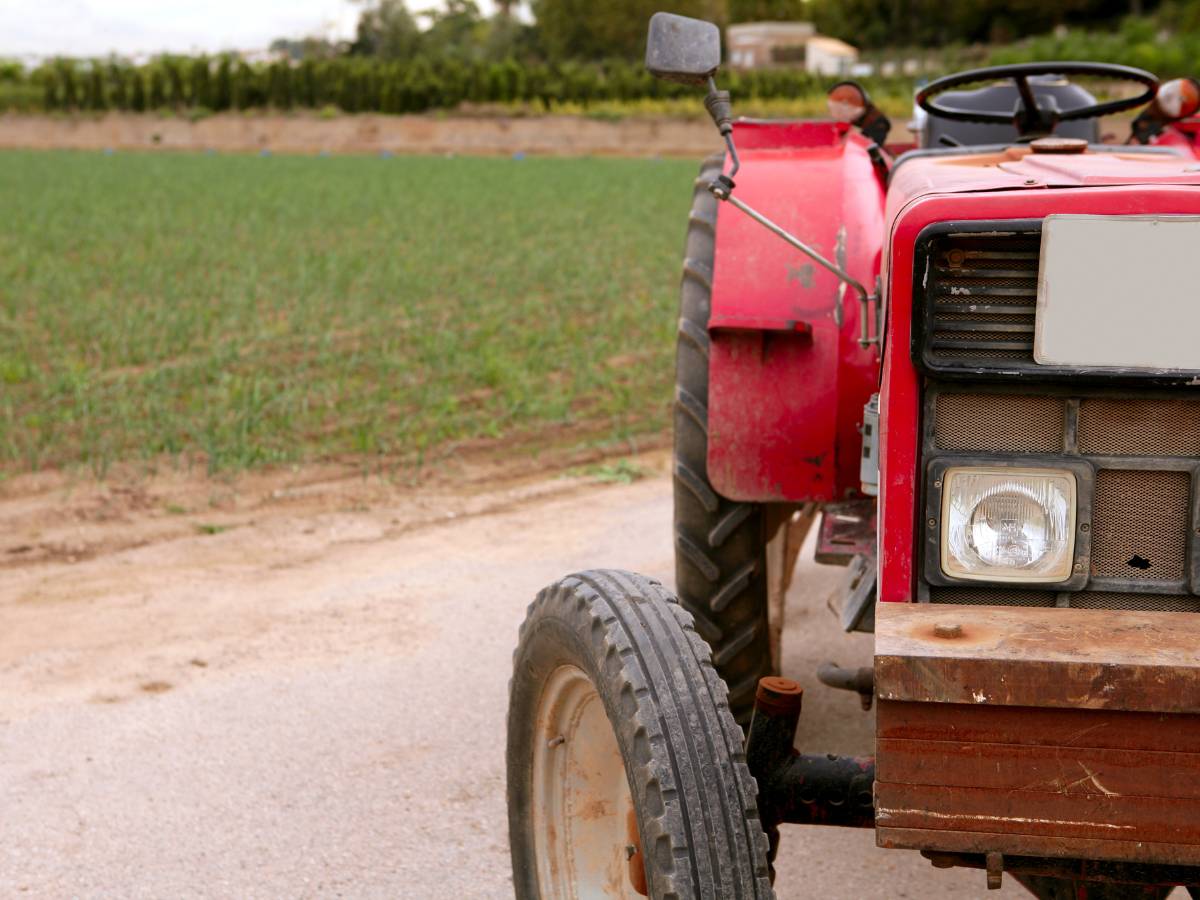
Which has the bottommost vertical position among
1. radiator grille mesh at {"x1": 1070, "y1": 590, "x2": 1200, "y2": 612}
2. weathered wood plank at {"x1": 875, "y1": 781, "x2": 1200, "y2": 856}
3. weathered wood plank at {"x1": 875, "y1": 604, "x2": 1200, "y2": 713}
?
weathered wood plank at {"x1": 875, "y1": 781, "x2": 1200, "y2": 856}

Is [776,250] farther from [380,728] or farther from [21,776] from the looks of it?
[21,776]

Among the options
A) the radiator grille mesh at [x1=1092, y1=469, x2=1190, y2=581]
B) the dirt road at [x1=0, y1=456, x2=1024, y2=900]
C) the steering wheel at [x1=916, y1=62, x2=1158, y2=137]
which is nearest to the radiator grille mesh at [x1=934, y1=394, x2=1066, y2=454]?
the radiator grille mesh at [x1=1092, y1=469, x2=1190, y2=581]

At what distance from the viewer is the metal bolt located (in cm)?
182

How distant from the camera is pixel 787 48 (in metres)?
79.7

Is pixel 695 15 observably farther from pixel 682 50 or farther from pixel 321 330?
pixel 682 50

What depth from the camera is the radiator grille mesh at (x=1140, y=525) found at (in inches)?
81.9

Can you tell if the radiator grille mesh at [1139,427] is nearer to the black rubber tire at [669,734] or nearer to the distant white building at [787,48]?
the black rubber tire at [669,734]

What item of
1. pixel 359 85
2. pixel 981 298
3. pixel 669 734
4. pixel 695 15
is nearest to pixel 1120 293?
pixel 981 298

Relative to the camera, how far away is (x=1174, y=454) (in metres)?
2.06

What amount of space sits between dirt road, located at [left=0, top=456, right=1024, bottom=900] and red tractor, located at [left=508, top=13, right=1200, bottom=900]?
838 mm

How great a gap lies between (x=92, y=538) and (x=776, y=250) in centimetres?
334

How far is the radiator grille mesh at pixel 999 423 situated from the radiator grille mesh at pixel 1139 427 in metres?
0.04

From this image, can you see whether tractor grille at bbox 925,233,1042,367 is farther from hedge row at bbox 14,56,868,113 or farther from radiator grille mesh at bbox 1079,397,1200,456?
hedge row at bbox 14,56,868,113

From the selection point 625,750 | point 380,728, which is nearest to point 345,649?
point 380,728
